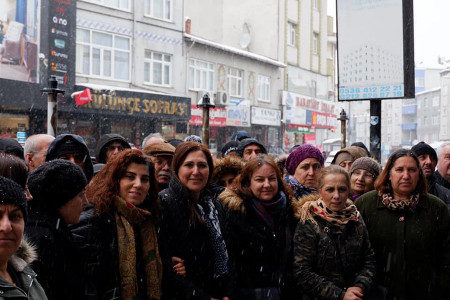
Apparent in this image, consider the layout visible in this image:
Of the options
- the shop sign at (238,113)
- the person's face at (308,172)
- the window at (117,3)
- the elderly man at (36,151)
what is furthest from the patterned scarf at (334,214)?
the shop sign at (238,113)

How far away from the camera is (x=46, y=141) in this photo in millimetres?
5215

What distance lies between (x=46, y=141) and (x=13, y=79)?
46.2ft

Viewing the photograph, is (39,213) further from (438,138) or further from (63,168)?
(438,138)

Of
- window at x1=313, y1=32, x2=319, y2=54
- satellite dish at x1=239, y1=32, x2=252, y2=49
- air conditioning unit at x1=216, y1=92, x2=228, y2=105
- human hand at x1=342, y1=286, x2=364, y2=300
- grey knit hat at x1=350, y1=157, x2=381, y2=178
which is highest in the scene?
window at x1=313, y1=32, x2=319, y2=54

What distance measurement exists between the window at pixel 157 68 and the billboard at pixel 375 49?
57.8 feet

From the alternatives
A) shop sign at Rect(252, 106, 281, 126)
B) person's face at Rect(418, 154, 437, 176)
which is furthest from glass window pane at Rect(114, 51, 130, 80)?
person's face at Rect(418, 154, 437, 176)

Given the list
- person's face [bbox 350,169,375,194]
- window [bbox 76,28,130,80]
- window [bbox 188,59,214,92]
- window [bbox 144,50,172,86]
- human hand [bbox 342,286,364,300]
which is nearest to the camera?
human hand [bbox 342,286,364,300]

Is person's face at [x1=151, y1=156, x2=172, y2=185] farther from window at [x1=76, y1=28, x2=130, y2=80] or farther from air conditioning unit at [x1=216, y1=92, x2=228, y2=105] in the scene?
air conditioning unit at [x1=216, y1=92, x2=228, y2=105]

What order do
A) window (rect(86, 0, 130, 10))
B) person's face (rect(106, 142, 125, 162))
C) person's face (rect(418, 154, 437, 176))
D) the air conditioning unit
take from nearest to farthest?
person's face (rect(106, 142, 125, 162)), person's face (rect(418, 154, 437, 176)), window (rect(86, 0, 130, 10)), the air conditioning unit

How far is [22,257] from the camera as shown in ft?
7.90

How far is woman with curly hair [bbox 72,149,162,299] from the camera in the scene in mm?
3359

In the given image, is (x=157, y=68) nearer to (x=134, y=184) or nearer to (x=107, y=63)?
(x=107, y=63)

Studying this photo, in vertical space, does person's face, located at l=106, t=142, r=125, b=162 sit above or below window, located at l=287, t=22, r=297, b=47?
below

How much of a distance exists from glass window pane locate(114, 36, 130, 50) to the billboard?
16.6 metres
